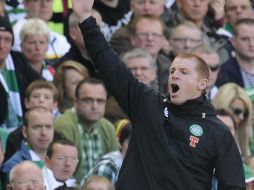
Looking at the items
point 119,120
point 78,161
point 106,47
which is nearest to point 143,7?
point 119,120

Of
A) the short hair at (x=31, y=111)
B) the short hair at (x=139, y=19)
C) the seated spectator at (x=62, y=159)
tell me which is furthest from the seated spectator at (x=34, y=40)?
the seated spectator at (x=62, y=159)

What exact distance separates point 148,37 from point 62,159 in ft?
9.53

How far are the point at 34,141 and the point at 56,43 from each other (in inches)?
103

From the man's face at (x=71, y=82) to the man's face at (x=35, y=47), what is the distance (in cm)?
43

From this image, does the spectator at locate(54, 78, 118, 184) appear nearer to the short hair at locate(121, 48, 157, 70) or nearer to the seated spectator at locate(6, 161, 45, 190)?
the short hair at locate(121, 48, 157, 70)

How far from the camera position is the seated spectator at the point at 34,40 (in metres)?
11.7

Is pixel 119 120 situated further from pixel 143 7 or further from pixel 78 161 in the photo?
pixel 143 7

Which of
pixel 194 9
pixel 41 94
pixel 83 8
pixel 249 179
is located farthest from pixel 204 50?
pixel 83 8

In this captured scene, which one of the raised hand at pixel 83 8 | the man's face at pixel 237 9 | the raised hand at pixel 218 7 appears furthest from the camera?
the raised hand at pixel 218 7

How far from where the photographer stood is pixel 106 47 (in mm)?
7312

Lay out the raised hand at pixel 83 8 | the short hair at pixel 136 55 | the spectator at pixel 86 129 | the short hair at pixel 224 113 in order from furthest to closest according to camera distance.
→ the short hair at pixel 136 55 < the short hair at pixel 224 113 < the spectator at pixel 86 129 < the raised hand at pixel 83 8

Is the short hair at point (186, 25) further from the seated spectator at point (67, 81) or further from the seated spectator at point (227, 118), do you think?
the seated spectator at point (227, 118)

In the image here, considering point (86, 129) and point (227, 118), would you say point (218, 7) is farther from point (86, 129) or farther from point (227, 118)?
point (86, 129)

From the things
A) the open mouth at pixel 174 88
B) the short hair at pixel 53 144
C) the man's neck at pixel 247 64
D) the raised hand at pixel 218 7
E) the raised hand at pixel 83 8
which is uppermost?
the raised hand at pixel 83 8
